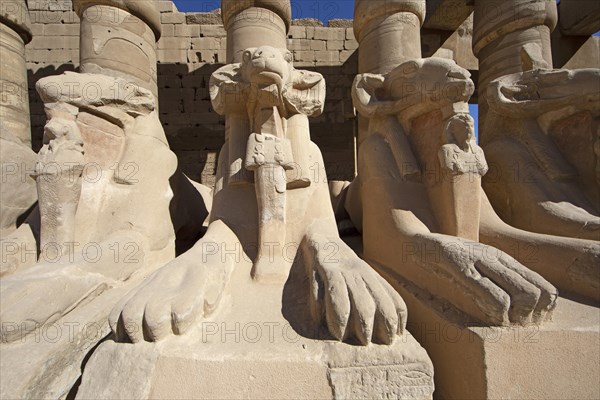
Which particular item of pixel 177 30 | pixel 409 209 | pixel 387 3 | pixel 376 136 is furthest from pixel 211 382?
pixel 177 30

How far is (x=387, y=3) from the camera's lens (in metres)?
4.49

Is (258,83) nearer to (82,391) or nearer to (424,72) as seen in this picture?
(424,72)

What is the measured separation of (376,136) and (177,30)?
22.5ft

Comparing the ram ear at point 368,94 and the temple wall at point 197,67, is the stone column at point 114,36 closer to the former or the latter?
the temple wall at point 197,67

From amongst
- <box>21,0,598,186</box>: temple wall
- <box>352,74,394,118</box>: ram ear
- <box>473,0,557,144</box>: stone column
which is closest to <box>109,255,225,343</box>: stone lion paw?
<box>352,74,394,118</box>: ram ear

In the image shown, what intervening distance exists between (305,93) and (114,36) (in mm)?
3796

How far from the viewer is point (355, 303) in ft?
4.05

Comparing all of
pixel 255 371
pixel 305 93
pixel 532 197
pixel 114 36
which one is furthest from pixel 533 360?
pixel 114 36

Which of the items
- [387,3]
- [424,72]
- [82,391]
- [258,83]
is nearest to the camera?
Result: [82,391]

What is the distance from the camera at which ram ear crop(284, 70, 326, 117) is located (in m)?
2.01

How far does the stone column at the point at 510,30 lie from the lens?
454cm

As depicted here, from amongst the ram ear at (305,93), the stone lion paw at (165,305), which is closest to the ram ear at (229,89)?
the ram ear at (305,93)

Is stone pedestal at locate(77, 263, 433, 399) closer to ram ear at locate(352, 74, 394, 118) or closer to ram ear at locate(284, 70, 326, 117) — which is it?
ram ear at locate(284, 70, 326, 117)

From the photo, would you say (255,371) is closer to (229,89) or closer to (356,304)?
(356,304)
